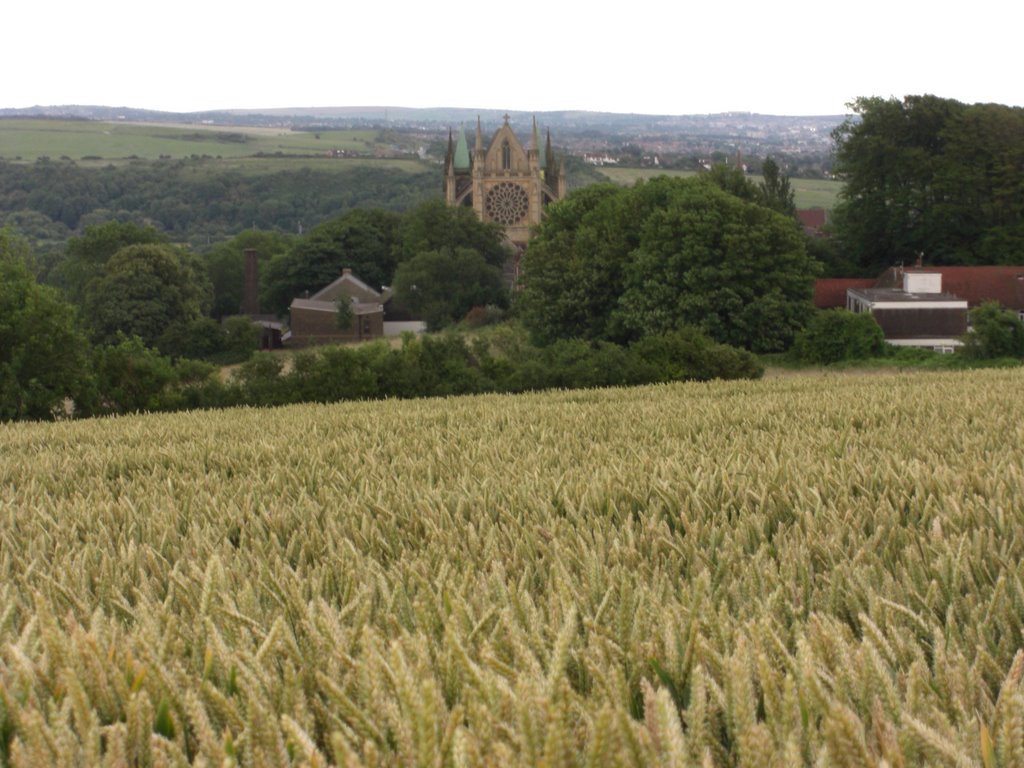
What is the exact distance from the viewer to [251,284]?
278 ft

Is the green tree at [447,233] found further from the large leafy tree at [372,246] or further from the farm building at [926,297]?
the farm building at [926,297]

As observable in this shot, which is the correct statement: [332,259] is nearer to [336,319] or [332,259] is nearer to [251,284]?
[251,284]

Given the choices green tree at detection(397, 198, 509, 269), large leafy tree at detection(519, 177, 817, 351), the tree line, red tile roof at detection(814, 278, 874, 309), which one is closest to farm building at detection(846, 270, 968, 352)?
large leafy tree at detection(519, 177, 817, 351)

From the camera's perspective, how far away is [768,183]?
2749 inches

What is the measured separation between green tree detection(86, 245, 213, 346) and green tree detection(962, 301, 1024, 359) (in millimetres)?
44510

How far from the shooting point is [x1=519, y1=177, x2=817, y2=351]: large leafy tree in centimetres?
4516

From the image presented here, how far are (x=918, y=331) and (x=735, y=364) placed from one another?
873 inches

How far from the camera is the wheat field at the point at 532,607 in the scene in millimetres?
2752

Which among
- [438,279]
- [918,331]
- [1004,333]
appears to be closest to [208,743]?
[1004,333]

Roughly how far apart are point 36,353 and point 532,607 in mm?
28580

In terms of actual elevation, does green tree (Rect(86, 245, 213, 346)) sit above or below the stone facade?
above

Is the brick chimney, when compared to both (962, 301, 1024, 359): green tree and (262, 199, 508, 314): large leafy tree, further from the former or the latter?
(962, 301, 1024, 359): green tree

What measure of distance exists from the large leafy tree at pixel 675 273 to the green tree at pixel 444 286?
24919 mm

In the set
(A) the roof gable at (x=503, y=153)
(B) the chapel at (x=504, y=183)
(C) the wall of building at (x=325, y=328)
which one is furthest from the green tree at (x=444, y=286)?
(A) the roof gable at (x=503, y=153)
